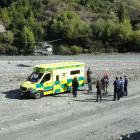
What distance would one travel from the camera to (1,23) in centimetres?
9456

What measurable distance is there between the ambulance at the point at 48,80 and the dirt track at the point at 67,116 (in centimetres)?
56

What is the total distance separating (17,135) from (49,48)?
5742 centimetres

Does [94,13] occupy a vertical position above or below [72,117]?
above

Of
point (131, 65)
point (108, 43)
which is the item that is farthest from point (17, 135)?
point (108, 43)

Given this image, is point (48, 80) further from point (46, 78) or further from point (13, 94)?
point (13, 94)

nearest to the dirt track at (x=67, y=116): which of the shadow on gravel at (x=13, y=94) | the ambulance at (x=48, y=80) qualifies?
the shadow on gravel at (x=13, y=94)

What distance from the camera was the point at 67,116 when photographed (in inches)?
1011

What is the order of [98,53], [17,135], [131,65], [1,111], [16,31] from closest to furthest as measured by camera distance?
[17,135], [1,111], [131,65], [98,53], [16,31]

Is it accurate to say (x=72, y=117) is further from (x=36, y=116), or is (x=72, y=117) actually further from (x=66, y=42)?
(x=66, y=42)

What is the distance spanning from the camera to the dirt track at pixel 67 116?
21.8m

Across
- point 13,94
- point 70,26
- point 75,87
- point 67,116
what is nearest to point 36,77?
point 13,94

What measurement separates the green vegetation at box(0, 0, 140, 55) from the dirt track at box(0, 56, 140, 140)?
150 feet

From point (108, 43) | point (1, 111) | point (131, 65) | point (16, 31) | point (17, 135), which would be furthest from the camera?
point (16, 31)

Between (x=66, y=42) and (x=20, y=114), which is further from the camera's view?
(x=66, y=42)
